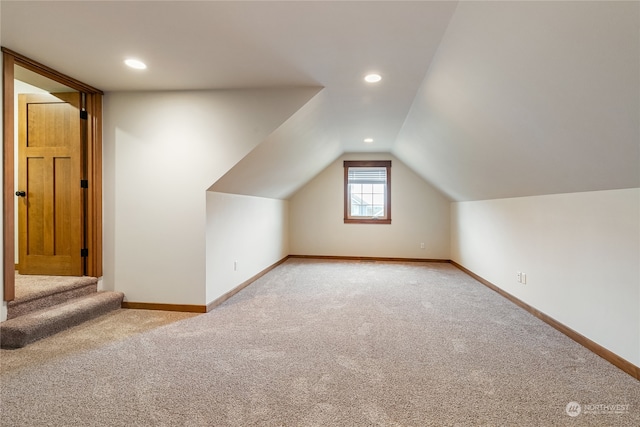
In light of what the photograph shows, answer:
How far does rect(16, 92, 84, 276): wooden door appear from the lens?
3438 millimetres

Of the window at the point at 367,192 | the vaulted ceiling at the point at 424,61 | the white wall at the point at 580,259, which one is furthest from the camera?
the window at the point at 367,192

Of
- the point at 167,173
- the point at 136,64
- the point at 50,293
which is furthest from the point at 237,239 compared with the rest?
the point at 136,64

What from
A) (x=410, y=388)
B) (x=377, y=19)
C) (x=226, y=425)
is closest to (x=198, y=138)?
(x=377, y=19)

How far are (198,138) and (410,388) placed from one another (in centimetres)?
299

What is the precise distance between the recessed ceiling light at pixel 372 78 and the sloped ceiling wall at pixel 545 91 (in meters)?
0.45

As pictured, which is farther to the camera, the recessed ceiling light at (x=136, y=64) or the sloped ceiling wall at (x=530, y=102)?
the recessed ceiling light at (x=136, y=64)

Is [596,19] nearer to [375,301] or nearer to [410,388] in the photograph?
[410,388]

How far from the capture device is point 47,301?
297 cm

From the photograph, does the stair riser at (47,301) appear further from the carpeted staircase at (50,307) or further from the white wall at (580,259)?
the white wall at (580,259)

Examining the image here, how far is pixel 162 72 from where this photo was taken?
2.89m

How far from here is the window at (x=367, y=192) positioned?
6.74 metres

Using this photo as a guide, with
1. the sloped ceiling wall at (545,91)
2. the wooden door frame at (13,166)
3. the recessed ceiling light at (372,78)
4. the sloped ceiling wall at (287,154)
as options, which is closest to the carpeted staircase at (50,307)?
the wooden door frame at (13,166)

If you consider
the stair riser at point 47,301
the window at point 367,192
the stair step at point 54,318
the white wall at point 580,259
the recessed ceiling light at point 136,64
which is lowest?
the stair step at point 54,318

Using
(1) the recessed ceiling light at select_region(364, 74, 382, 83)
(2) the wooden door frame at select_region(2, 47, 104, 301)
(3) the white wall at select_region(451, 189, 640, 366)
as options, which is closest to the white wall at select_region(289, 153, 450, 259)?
(3) the white wall at select_region(451, 189, 640, 366)
